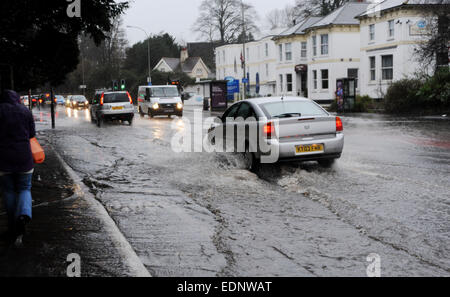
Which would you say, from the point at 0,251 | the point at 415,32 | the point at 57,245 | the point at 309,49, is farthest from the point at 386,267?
the point at 309,49

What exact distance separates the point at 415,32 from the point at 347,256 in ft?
121

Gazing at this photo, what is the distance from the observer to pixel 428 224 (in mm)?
6070

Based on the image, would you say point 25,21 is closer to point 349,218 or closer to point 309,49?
point 349,218

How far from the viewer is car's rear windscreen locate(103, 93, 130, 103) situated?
89.8 ft

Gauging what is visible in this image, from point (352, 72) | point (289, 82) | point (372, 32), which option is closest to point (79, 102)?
point (289, 82)

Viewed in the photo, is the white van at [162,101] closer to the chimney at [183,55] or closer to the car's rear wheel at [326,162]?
the car's rear wheel at [326,162]

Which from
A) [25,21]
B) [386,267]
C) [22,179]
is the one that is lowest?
[386,267]

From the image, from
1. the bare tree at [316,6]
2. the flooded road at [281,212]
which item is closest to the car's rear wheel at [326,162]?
the flooded road at [281,212]

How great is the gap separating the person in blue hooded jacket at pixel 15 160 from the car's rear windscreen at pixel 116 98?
22.0 meters

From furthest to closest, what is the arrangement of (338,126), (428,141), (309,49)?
(309,49) → (428,141) → (338,126)

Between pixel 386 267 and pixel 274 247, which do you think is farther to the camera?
pixel 274 247

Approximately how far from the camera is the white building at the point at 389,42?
3816 cm

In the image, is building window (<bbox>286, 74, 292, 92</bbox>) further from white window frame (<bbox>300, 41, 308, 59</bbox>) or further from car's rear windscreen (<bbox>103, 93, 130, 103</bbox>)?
car's rear windscreen (<bbox>103, 93, 130, 103</bbox>)

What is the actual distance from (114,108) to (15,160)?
71.8 feet
